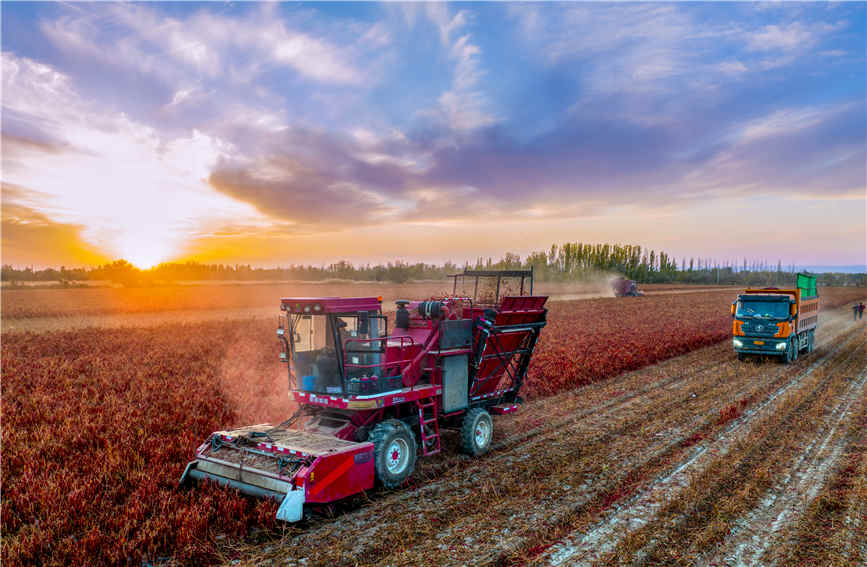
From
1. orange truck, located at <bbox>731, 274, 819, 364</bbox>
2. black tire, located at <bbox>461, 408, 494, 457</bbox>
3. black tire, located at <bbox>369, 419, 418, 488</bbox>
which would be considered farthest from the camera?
orange truck, located at <bbox>731, 274, 819, 364</bbox>

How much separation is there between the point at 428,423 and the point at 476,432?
1041mm

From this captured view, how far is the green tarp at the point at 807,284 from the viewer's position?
21828 mm

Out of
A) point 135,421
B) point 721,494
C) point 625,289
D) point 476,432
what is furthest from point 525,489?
point 625,289

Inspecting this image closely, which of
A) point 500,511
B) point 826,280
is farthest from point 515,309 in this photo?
point 826,280

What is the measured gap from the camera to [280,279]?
10438 cm

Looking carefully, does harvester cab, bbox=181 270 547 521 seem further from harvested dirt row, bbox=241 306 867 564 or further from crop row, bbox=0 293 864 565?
crop row, bbox=0 293 864 565

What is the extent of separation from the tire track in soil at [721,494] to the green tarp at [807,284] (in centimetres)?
1099

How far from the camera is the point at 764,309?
66.1 ft

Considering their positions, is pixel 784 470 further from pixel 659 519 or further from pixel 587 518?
pixel 587 518

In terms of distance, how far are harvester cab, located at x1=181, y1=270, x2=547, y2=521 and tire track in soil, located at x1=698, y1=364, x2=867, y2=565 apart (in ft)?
14.4

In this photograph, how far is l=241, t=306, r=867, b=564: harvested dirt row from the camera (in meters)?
6.18

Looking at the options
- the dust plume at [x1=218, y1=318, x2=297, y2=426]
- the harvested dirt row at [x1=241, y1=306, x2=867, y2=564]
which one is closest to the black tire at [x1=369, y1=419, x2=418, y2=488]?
the harvested dirt row at [x1=241, y1=306, x2=867, y2=564]

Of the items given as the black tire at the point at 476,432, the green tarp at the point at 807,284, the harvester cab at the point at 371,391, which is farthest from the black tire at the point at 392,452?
the green tarp at the point at 807,284

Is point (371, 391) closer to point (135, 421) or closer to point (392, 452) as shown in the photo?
point (392, 452)
